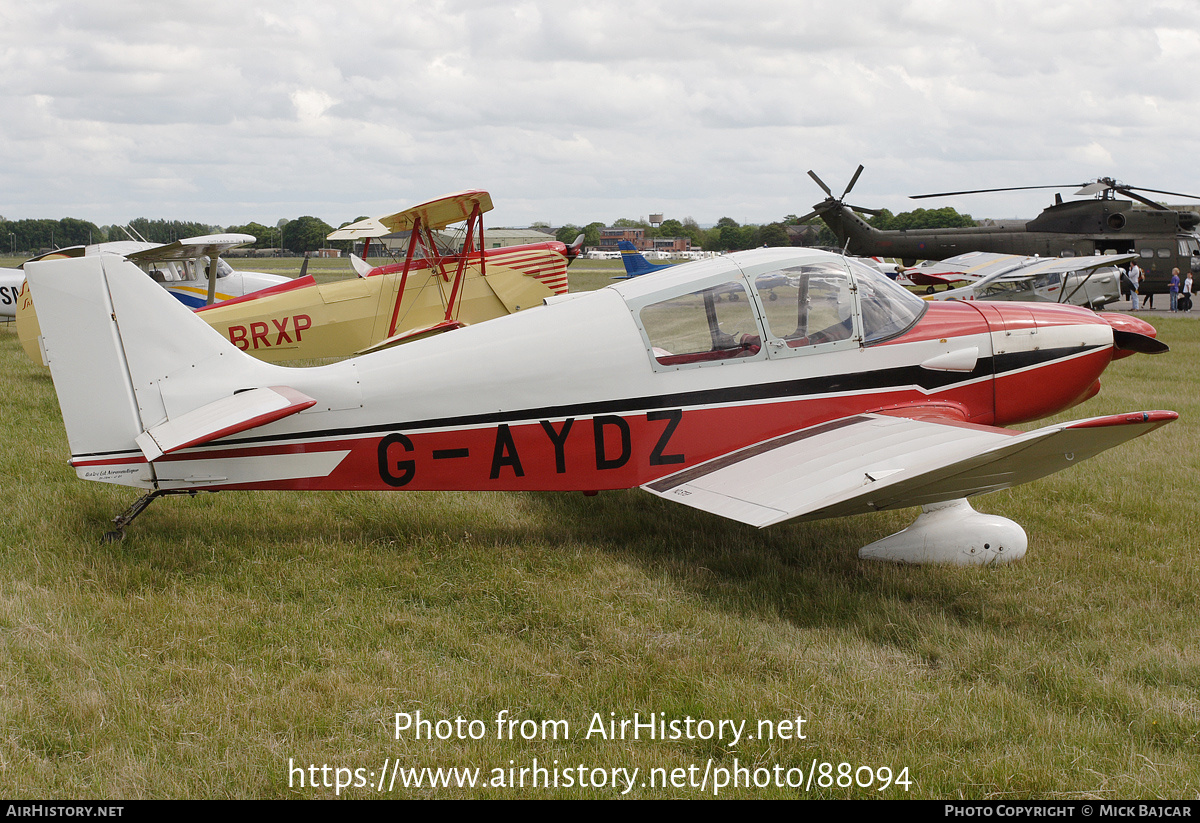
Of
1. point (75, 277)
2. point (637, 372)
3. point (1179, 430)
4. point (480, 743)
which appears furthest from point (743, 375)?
point (1179, 430)

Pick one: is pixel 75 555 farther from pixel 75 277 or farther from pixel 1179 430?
pixel 1179 430

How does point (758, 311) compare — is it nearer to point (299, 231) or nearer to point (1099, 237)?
point (1099, 237)

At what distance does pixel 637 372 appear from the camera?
5211 mm

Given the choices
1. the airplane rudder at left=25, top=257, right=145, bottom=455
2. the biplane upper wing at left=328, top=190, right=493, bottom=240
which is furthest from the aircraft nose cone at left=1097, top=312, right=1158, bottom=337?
the biplane upper wing at left=328, top=190, right=493, bottom=240

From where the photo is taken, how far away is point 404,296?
12.3 metres

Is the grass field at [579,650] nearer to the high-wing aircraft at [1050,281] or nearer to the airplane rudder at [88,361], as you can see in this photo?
the airplane rudder at [88,361]

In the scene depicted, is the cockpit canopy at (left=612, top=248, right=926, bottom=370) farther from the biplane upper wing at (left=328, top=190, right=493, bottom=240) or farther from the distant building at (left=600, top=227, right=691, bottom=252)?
the distant building at (left=600, top=227, right=691, bottom=252)

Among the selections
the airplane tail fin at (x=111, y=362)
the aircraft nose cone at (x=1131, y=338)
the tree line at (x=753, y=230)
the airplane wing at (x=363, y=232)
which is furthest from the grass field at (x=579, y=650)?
the tree line at (x=753, y=230)

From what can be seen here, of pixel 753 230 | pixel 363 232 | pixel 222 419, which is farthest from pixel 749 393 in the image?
pixel 753 230

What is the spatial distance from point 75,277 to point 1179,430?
32.9ft

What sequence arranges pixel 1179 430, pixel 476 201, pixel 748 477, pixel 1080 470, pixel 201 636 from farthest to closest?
pixel 476 201, pixel 1179 430, pixel 1080 470, pixel 748 477, pixel 201 636

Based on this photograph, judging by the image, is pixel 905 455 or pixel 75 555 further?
pixel 75 555

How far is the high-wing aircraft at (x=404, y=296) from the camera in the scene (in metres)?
11.5

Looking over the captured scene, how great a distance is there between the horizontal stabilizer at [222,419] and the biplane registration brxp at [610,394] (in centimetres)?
1
